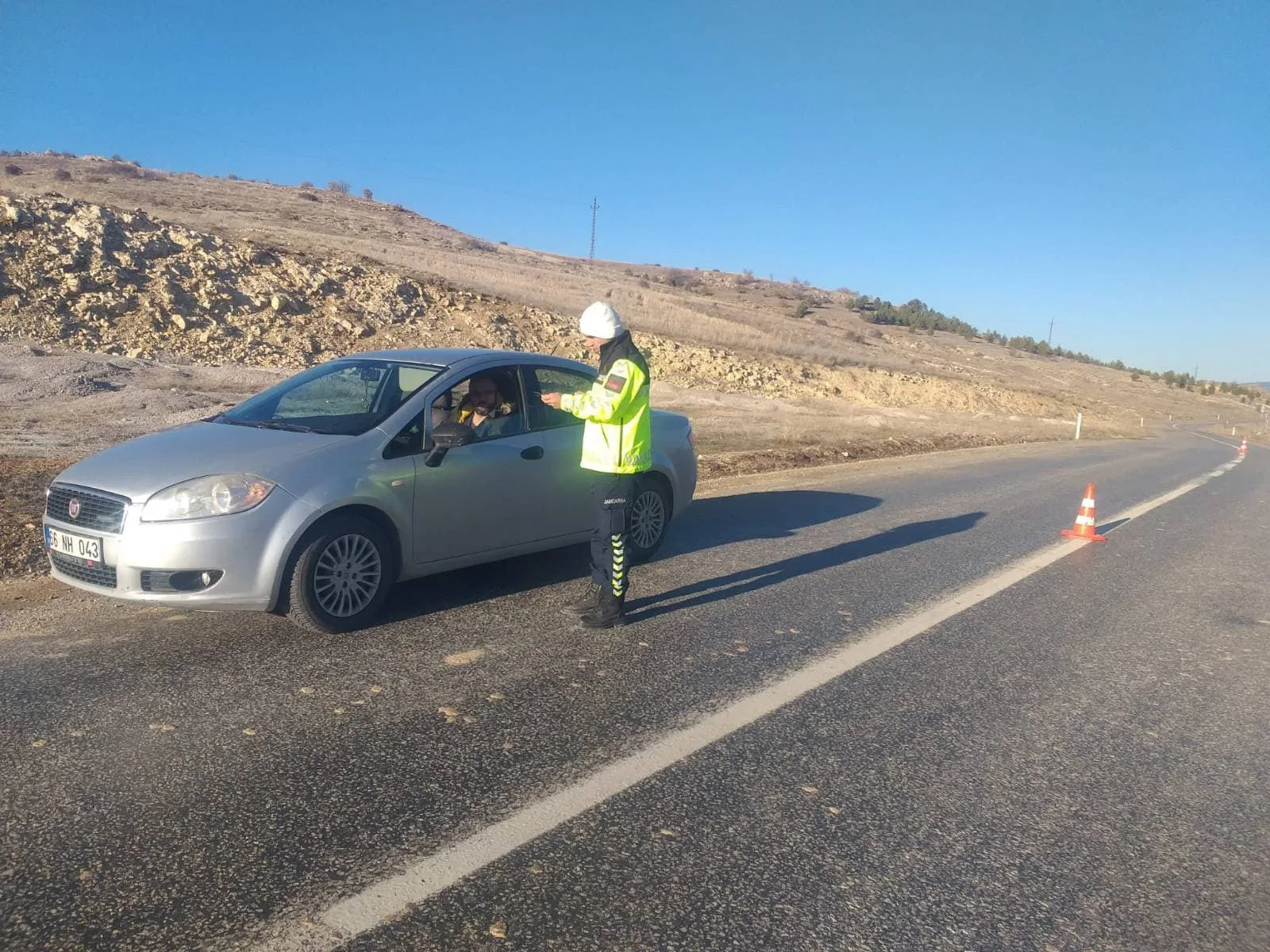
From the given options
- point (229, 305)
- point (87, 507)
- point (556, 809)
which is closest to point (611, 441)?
point (556, 809)

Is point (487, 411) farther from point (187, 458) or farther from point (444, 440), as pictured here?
point (187, 458)

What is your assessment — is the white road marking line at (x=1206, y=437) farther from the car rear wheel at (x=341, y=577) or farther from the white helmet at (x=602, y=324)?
the car rear wheel at (x=341, y=577)

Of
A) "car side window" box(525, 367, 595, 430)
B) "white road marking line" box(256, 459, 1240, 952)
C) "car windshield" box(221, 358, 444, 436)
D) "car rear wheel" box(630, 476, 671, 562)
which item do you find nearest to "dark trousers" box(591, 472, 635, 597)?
"car side window" box(525, 367, 595, 430)

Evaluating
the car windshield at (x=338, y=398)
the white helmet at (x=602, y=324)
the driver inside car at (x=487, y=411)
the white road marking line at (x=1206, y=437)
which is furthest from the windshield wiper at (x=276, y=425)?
the white road marking line at (x=1206, y=437)

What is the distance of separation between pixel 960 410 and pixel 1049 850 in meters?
36.6

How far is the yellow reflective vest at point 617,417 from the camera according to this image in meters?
5.80

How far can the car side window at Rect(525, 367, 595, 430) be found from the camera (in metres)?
6.93

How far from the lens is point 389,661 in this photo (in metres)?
5.26

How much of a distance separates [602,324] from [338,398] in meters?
1.91

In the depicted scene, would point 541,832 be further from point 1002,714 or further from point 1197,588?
point 1197,588

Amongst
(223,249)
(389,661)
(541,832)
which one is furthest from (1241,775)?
(223,249)

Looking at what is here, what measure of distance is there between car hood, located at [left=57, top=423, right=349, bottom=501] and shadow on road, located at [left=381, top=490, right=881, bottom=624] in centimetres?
119

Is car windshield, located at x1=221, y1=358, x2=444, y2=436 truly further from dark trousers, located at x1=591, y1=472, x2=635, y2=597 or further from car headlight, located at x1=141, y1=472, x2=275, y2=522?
dark trousers, located at x1=591, y1=472, x2=635, y2=597

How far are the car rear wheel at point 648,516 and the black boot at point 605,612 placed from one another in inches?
61.1
